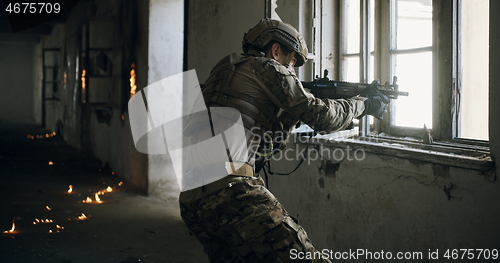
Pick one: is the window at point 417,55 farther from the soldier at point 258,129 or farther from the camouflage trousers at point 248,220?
the camouflage trousers at point 248,220

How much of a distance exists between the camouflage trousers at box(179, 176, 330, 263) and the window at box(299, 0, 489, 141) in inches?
42.4

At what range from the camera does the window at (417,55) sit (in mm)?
2137

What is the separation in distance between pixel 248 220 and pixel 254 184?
0.55 ft

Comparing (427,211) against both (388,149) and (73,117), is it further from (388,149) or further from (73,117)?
(73,117)

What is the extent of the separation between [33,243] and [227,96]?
8.01 feet

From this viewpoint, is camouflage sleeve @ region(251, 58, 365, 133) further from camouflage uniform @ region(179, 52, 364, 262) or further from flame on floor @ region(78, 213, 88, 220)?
flame on floor @ region(78, 213, 88, 220)

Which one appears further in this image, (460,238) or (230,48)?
(230,48)

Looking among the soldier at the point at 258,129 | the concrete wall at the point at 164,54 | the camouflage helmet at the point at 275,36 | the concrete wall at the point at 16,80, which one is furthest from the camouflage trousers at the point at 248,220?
the concrete wall at the point at 16,80

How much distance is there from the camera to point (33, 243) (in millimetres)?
3408

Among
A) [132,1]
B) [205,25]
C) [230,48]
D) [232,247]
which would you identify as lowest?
[232,247]

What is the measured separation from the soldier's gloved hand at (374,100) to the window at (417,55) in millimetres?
340

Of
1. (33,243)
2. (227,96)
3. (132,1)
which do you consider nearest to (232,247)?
(227,96)

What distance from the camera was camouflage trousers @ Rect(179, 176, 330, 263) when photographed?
1.71m

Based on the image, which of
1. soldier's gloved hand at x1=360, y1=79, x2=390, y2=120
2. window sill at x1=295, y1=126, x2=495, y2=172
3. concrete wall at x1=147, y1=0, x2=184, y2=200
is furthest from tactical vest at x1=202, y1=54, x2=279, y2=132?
concrete wall at x1=147, y1=0, x2=184, y2=200
